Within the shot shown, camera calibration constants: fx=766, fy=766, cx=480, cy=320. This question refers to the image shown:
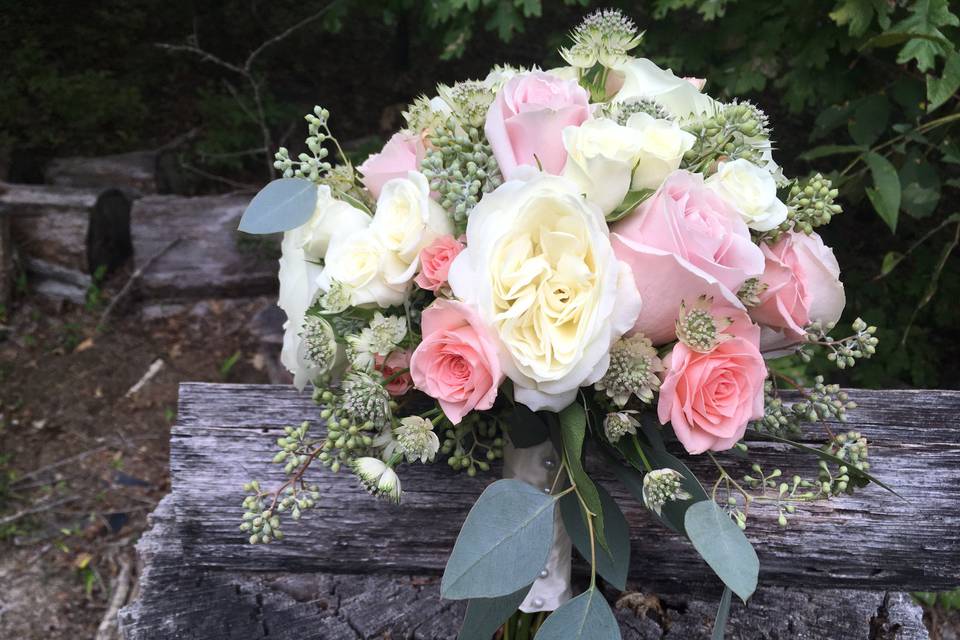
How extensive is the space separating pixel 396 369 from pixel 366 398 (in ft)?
0.37

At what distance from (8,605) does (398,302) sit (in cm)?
222

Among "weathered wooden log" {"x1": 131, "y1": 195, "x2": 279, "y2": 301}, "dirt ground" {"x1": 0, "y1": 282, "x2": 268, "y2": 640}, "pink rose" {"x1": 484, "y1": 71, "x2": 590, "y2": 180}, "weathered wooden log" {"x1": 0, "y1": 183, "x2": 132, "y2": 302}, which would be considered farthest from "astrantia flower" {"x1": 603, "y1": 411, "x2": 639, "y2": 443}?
"weathered wooden log" {"x1": 0, "y1": 183, "x2": 132, "y2": 302}

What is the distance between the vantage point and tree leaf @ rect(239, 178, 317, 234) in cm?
108

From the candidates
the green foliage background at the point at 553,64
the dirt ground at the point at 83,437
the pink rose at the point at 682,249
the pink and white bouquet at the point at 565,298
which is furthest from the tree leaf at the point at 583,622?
the dirt ground at the point at 83,437

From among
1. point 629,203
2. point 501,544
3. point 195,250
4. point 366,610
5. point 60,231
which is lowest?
point 195,250

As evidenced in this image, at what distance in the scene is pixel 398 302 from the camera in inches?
40.6

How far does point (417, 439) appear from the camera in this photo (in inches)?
37.8

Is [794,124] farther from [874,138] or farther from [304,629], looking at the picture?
[304,629]

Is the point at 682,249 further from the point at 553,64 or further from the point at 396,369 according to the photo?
the point at 553,64

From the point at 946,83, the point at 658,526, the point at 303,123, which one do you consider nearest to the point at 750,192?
→ the point at 658,526

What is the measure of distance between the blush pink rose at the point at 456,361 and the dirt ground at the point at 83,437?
199 centimetres

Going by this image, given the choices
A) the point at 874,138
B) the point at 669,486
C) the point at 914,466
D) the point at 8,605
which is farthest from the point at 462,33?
the point at 8,605

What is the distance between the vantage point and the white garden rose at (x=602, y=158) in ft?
3.00

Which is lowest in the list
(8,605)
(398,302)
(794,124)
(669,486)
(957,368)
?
(8,605)
